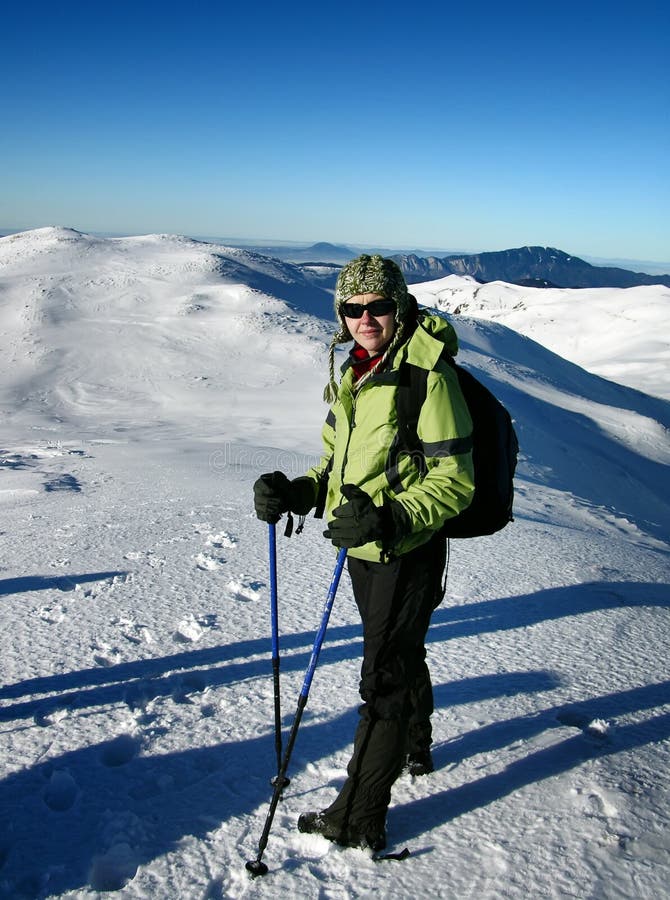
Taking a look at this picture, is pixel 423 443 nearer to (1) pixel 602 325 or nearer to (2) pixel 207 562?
(2) pixel 207 562

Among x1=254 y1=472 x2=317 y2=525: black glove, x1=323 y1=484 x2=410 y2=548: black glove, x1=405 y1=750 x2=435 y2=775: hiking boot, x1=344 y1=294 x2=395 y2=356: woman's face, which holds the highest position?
x1=344 y1=294 x2=395 y2=356: woman's face

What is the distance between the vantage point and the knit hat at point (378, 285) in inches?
94.1

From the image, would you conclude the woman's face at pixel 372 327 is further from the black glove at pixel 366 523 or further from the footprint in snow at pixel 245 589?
the footprint in snow at pixel 245 589

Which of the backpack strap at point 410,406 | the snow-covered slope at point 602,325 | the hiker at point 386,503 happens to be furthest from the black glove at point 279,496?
the snow-covered slope at point 602,325

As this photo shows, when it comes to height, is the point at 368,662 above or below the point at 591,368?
above

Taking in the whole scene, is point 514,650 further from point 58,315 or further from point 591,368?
point 591,368

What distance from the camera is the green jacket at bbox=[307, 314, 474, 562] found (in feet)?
6.95

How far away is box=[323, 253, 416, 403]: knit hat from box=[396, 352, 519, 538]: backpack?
0.24m

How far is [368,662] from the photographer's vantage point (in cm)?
229

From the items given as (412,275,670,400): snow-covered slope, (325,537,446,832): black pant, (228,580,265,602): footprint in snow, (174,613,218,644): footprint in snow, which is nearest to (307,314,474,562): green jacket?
(325,537,446,832): black pant

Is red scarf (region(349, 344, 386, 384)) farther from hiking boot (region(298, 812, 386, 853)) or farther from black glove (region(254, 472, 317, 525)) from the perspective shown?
hiking boot (region(298, 812, 386, 853))

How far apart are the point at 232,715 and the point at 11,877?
114cm

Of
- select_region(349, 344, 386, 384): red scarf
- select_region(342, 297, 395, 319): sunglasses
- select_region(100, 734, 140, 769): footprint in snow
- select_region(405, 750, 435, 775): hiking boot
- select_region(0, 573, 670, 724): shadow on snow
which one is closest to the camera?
select_region(342, 297, 395, 319): sunglasses

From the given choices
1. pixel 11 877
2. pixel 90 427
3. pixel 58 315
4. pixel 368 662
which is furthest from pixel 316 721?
pixel 58 315
